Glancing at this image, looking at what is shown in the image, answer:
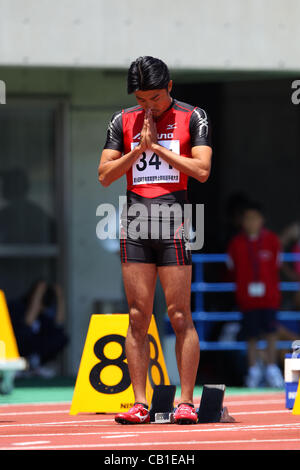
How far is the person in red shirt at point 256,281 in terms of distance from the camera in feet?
43.0

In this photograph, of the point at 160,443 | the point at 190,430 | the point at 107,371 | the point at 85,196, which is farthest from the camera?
the point at 85,196

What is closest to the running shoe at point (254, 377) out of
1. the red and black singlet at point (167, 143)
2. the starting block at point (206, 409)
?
the starting block at point (206, 409)

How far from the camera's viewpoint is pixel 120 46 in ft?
38.7

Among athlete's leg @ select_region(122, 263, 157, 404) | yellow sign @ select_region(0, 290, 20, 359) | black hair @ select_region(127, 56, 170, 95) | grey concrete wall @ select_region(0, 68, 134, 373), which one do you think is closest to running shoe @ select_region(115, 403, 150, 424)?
athlete's leg @ select_region(122, 263, 157, 404)

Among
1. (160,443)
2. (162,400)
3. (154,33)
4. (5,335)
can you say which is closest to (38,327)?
(5,335)

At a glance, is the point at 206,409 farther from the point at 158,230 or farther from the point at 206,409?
the point at 158,230

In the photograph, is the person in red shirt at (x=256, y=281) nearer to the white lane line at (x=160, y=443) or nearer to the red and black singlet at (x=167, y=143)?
the red and black singlet at (x=167, y=143)

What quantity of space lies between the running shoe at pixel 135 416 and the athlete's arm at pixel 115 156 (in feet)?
4.66

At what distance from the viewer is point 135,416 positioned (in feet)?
23.1

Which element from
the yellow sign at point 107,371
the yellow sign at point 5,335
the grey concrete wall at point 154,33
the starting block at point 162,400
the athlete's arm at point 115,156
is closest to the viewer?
the athlete's arm at point 115,156

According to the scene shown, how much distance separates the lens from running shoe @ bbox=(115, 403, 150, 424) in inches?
277

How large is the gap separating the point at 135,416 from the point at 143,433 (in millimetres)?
623
